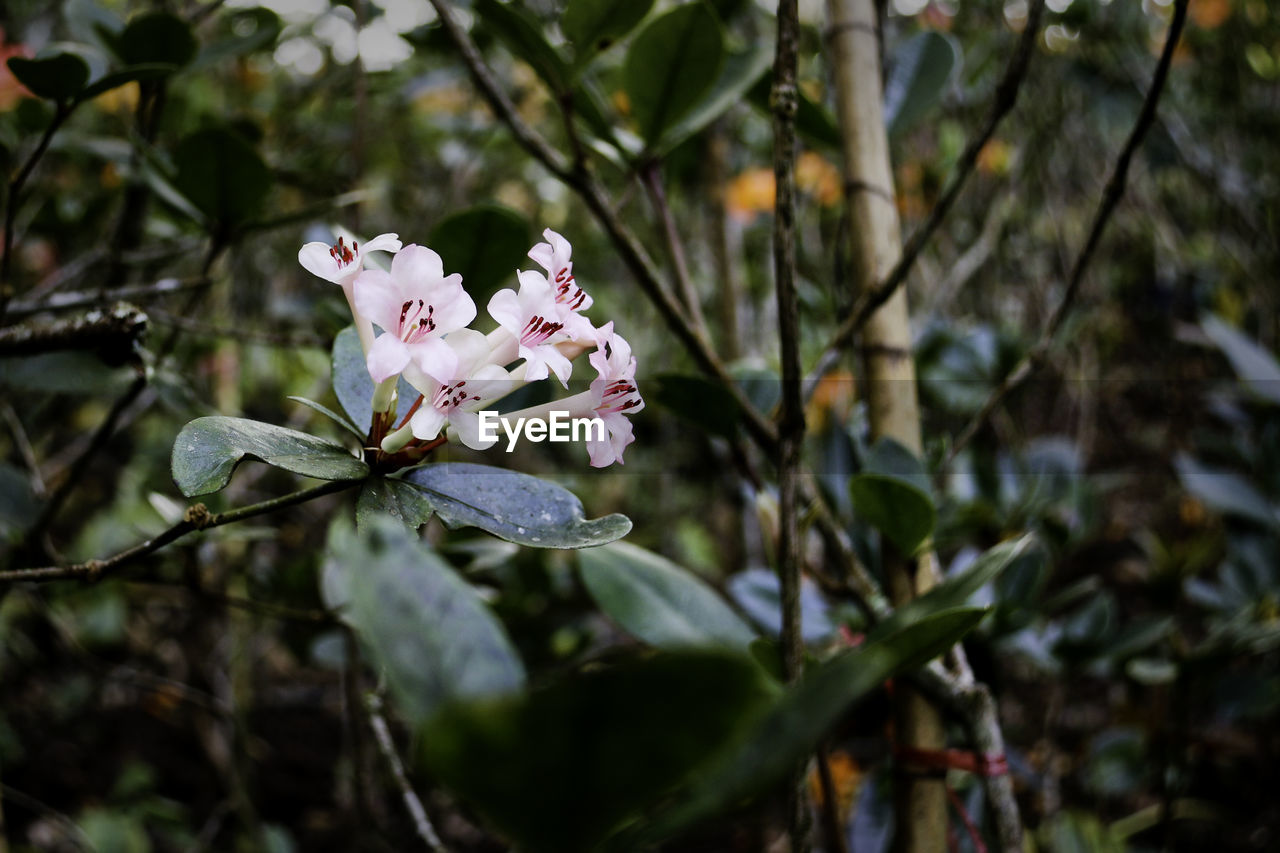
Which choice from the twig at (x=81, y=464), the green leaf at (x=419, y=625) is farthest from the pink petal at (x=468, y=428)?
the twig at (x=81, y=464)

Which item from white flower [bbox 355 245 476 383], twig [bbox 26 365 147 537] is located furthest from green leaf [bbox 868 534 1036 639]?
twig [bbox 26 365 147 537]

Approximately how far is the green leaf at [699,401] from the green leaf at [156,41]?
450mm

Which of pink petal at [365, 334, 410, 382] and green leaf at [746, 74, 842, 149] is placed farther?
green leaf at [746, 74, 842, 149]

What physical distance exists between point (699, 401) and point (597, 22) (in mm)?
247

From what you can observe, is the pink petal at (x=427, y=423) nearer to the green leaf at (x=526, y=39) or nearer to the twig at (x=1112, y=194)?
the green leaf at (x=526, y=39)

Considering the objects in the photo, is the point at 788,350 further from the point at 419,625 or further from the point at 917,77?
the point at 917,77

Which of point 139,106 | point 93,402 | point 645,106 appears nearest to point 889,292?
point 645,106

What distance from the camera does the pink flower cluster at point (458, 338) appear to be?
0.33 metres

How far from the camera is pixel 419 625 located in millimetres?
196

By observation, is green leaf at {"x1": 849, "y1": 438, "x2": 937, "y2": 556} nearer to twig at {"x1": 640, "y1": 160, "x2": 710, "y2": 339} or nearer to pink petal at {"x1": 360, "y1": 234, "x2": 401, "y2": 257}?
twig at {"x1": 640, "y1": 160, "x2": 710, "y2": 339}

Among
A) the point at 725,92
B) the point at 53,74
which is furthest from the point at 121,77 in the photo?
the point at 725,92

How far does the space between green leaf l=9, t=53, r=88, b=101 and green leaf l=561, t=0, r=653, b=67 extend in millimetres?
306

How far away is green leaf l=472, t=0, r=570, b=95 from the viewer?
1.57ft

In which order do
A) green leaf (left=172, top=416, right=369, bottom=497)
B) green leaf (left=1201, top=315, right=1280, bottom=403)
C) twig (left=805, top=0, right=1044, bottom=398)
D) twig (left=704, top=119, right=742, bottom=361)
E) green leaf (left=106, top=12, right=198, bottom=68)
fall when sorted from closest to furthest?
green leaf (left=172, top=416, right=369, bottom=497)
twig (left=805, top=0, right=1044, bottom=398)
green leaf (left=106, top=12, right=198, bottom=68)
green leaf (left=1201, top=315, right=1280, bottom=403)
twig (left=704, top=119, right=742, bottom=361)
